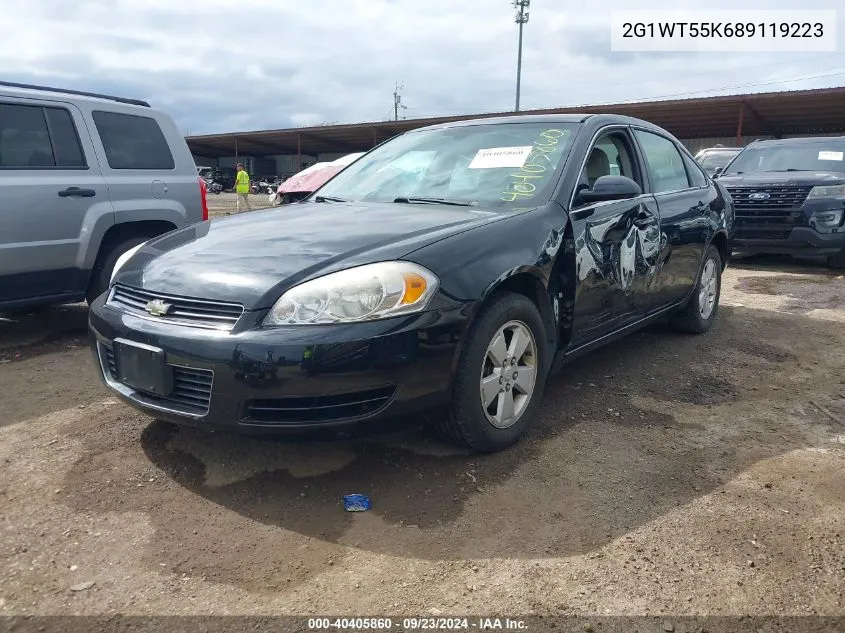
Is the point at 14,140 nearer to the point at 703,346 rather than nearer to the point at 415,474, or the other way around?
the point at 415,474

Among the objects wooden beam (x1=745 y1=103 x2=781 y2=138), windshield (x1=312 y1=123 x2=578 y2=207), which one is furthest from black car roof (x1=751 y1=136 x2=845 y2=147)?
wooden beam (x1=745 y1=103 x2=781 y2=138)

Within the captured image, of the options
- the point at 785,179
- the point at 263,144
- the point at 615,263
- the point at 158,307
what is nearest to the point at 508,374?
the point at 615,263

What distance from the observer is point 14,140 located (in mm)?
4527

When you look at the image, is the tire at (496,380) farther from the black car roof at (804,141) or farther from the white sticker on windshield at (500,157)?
the black car roof at (804,141)

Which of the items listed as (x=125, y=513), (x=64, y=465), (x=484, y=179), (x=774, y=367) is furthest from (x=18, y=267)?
(x=774, y=367)

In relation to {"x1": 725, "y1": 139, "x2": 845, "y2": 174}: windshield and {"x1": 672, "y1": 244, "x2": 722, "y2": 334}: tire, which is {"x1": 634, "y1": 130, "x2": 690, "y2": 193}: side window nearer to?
{"x1": 672, "y1": 244, "x2": 722, "y2": 334}: tire

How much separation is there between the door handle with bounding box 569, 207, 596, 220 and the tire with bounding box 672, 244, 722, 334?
5.99ft

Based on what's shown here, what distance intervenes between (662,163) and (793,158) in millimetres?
5921

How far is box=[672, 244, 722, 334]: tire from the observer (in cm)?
488

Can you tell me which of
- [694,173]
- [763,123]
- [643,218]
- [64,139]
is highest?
[763,123]

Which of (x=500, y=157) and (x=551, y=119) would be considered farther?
(x=551, y=119)

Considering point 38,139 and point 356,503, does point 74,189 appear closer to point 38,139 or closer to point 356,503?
point 38,139

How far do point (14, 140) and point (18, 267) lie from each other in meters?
0.87

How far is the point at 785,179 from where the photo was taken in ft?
27.4
